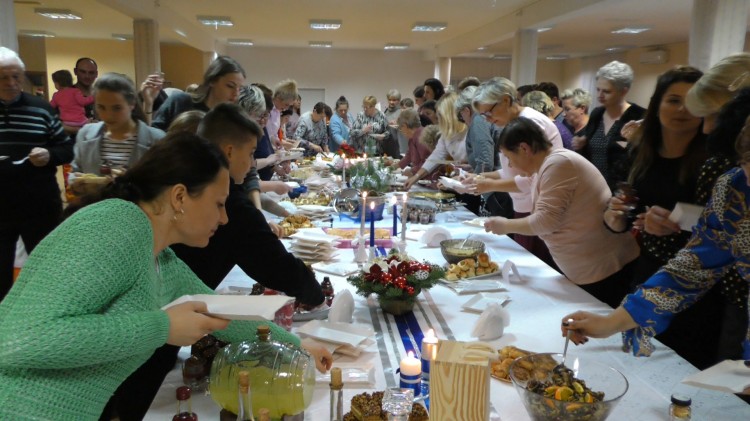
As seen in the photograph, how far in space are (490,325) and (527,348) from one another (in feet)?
0.39

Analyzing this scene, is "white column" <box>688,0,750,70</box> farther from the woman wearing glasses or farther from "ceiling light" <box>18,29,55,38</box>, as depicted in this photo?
"ceiling light" <box>18,29,55,38</box>

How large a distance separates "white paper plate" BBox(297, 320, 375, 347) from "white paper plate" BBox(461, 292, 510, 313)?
0.45 meters

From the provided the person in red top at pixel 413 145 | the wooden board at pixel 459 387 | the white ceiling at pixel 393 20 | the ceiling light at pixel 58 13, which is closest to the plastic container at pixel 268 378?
the wooden board at pixel 459 387

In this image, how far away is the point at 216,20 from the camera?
1090 centimetres

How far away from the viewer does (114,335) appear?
100 cm

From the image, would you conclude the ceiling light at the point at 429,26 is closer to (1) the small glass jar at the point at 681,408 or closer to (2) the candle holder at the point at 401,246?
(2) the candle holder at the point at 401,246

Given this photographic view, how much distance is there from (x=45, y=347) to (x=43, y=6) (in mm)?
10258

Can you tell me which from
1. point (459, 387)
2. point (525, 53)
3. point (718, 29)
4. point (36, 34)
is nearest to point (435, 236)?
point (459, 387)

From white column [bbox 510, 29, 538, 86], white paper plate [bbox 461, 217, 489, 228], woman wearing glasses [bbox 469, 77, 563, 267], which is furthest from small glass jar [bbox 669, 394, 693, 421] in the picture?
white column [bbox 510, 29, 538, 86]

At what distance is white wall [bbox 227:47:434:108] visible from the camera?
52.5ft

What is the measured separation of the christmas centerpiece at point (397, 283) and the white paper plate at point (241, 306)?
59cm

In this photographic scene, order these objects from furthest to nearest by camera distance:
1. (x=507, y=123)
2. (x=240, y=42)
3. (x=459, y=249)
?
(x=240, y=42), (x=507, y=123), (x=459, y=249)

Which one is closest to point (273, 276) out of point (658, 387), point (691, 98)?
point (658, 387)

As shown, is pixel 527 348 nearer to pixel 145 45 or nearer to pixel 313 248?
pixel 313 248
